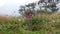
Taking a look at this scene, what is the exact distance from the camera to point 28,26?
318 inches

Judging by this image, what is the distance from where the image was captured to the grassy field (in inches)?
290

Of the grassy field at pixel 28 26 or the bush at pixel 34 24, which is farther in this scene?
the bush at pixel 34 24

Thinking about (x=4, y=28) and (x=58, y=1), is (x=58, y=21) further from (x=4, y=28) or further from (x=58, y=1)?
(x=58, y=1)

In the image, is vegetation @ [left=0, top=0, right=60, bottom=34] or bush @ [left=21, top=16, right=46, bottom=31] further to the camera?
bush @ [left=21, top=16, right=46, bottom=31]

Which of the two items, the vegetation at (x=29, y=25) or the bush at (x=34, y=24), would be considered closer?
the vegetation at (x=29, y=25)

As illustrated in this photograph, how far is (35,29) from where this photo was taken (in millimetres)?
8062

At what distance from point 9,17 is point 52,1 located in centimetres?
1692

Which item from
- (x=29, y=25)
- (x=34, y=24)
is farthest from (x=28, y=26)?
(x=34, y=24)

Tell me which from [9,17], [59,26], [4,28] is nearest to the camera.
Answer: [4,28]

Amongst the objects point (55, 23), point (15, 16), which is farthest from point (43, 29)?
point (15, 16)

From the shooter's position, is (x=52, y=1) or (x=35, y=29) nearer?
(x=35, y=29)

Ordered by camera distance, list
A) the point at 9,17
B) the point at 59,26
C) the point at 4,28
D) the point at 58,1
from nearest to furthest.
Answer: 1. the point at 4,28
2. the point at 59,26
3. the point at 9,17
4. the point at 58,1

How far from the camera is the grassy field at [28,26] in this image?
7371mm

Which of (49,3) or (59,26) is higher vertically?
(59,26)
